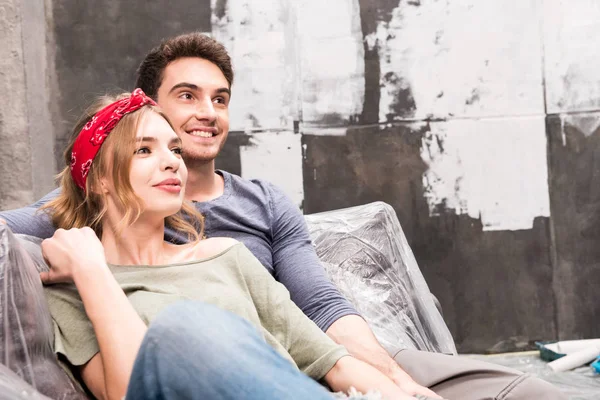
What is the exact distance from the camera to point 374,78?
321cm

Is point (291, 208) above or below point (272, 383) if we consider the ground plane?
above

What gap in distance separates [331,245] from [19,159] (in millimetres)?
1456

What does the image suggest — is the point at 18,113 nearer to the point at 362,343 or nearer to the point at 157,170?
the point at 157,170

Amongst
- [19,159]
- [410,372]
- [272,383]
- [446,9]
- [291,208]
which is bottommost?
[410,372]

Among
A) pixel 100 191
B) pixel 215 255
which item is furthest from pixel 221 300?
pixel 100 191

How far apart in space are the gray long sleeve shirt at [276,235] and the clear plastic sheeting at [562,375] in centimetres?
88

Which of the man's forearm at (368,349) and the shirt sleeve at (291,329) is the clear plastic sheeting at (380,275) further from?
the shirt sleeve at (291,329)

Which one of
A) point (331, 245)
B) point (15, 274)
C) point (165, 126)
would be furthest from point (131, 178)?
point (331, 245)

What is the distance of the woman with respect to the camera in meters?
1.22

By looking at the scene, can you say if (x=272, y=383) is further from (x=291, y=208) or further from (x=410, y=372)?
(x=291, y=208)

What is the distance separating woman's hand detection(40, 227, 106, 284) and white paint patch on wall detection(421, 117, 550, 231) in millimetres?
2140

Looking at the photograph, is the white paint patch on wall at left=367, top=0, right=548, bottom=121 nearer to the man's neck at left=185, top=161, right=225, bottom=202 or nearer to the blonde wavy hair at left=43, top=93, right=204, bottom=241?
the man's neck at left=185, top=161, right=225, bottom=202

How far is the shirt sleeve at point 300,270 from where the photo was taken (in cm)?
169

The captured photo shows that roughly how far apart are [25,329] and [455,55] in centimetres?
250
